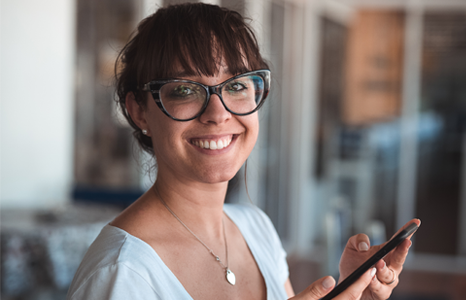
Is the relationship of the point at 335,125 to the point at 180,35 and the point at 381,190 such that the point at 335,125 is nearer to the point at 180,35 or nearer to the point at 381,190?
the point at 381,190

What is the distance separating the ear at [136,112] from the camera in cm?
102

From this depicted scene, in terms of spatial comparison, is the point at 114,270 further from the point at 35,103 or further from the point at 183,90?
the point at 35,103

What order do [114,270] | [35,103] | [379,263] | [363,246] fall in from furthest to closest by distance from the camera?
[35,103]
[363,246]
[379,263]
[114,270]

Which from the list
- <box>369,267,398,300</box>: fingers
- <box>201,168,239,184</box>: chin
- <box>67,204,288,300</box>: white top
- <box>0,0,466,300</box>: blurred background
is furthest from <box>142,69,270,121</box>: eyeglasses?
<box>0,0,466,300</box>: blurred background

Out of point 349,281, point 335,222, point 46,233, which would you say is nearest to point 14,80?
point 46,233

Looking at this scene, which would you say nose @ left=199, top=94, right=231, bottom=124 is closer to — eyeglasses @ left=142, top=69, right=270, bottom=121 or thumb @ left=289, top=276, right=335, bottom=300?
eyeglasses @ left=142, top=69, right=270, bottom=121

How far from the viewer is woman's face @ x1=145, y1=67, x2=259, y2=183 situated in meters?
0.92

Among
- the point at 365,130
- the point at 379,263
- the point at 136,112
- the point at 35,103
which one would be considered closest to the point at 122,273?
the point at 136,112

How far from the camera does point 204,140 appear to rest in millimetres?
933

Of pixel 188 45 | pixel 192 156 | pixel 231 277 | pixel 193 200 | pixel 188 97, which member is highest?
pixel 188 45

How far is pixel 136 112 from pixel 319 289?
0.56 meters

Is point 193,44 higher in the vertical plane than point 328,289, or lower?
higher

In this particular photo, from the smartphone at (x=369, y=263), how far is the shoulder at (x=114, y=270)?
0.34 meters

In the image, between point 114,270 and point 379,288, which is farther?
point 379,288
